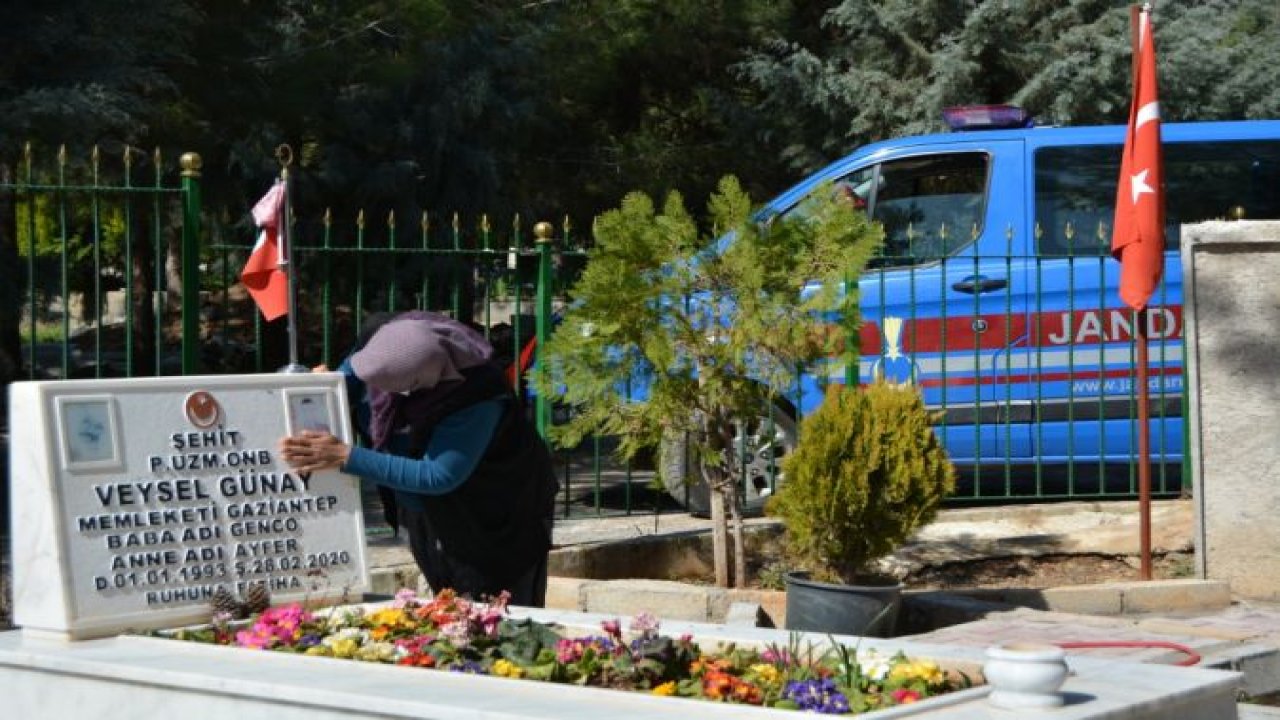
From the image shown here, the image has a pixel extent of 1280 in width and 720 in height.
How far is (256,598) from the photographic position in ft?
18.1

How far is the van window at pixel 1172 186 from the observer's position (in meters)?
10.4

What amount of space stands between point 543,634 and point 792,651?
0.70 metres

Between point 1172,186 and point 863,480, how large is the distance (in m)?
4.41

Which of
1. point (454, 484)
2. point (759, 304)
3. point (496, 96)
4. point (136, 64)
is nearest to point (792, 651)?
point (454, 484)

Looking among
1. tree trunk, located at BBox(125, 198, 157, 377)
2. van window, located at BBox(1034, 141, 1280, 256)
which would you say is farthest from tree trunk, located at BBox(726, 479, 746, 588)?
tree trunk, located at BBox(125, 198, 157, 377)

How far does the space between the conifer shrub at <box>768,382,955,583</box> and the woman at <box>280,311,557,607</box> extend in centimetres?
141

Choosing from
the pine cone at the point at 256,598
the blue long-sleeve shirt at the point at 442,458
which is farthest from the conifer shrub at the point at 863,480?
the pine cone at the point at 256,598

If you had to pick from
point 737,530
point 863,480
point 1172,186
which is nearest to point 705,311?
point 737,530

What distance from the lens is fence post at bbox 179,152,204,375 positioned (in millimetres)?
8031

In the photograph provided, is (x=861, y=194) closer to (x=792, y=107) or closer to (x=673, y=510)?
(x=673, y=510)

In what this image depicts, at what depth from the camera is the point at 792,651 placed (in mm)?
4766

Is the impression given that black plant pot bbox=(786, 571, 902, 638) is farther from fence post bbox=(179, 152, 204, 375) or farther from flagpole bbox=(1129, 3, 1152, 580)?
fence post bbox=(179, 152, 204, 375)

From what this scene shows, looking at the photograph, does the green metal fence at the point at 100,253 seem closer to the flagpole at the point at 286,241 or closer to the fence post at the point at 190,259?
the fence post at the point at 190,259

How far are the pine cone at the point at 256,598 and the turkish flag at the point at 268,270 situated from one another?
2.76 metres
